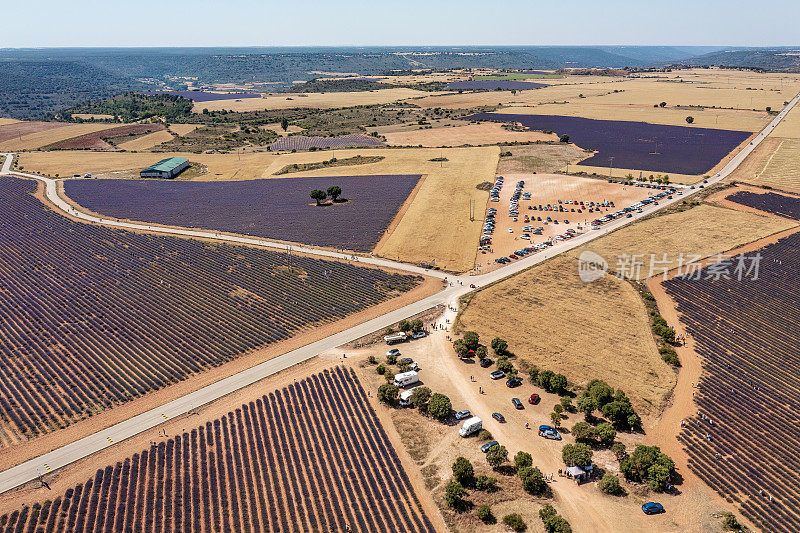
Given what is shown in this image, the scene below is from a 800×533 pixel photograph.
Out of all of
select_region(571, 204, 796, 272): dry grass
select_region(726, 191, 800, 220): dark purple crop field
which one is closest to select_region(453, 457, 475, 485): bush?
select_region(571, 204, 796, 272): dry grass

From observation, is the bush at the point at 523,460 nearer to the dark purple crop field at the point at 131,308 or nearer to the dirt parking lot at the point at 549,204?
the dark purple crop field at the point at 131,308

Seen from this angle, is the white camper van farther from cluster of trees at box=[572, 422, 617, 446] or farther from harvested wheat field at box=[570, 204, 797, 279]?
harvested wheat field at box=[570, 204, 797, 279]

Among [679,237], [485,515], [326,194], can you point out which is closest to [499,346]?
[485,515]

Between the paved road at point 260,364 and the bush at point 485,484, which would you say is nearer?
the bush at point 485,484

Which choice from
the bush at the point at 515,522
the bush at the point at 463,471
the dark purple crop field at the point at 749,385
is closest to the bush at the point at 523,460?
the bush at the point at 463,471

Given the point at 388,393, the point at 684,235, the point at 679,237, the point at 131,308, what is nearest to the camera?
the point at 388,393

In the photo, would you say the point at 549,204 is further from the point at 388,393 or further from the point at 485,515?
the point at 485,515
